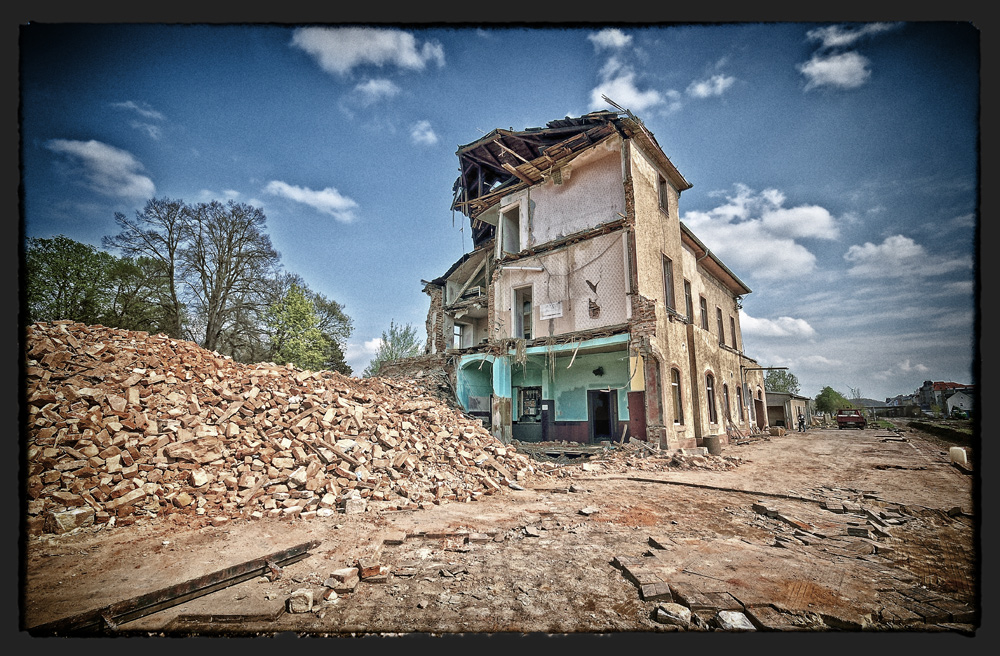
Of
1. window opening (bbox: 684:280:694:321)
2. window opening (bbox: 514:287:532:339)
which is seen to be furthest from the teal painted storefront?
window opening (bbox: 684:280:694:321)

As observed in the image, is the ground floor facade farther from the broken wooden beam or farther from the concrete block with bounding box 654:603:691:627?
the broken wooden beam

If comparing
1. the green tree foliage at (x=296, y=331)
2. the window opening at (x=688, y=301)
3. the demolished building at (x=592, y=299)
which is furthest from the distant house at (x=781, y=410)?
the green tree foliage at (x=296, y=331)

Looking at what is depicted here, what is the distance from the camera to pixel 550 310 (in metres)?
14.8

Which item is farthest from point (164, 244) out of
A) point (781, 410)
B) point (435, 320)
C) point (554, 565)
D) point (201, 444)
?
point (781, 410)

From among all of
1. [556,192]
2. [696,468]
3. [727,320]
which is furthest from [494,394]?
[727,320]

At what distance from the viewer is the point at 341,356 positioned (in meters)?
23.0

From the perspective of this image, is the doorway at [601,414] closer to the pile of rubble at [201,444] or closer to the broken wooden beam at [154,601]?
the pile of rubble at [201,444]

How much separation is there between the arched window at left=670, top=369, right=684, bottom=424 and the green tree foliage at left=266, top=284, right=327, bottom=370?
15.7 m

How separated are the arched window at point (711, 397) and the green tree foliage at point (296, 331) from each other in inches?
689

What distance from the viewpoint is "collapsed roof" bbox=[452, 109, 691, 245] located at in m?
13.7

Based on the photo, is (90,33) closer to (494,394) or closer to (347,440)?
(347,440)

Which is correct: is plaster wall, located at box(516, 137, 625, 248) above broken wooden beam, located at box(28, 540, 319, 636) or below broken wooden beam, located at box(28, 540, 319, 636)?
above

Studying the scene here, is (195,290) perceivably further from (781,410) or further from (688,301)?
(781,410)

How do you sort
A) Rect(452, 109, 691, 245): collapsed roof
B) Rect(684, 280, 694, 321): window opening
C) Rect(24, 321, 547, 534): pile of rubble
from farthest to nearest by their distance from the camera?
Rect(684, 280, 694, 321): window opening → Rect(452, 109, 691, 245): collapsed roof → Rect(24, 321, 547, 534): pile of rubble
